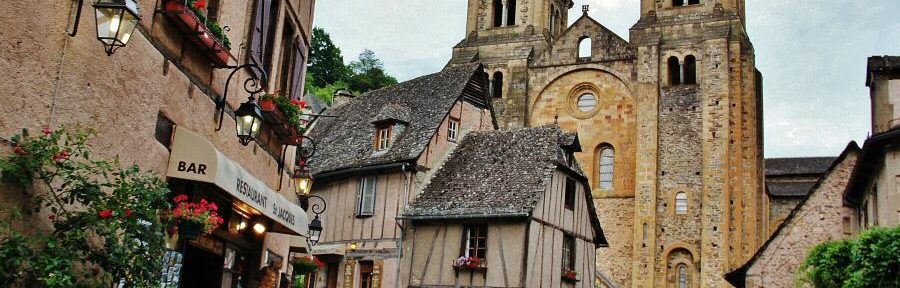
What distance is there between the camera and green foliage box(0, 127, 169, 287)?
6.50 m

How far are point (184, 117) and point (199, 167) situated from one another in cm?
61

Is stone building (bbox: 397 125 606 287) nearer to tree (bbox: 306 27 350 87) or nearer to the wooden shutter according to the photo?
the wooden shutter

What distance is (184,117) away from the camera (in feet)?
31.3

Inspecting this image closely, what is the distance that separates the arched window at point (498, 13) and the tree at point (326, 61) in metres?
34.4

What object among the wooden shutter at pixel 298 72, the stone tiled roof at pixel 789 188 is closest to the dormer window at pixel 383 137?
the wooden shutter at pixel 298 72

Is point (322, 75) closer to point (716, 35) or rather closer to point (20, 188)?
point (716, 35)

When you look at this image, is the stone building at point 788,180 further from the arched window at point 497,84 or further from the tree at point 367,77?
the tree at point 367,77

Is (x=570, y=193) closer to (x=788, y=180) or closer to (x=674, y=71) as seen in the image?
(x=674, y=71)

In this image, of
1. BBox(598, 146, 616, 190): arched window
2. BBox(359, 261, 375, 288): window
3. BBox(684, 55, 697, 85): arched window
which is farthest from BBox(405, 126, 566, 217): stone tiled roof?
BBox(684, 55, 697, 85): arched window

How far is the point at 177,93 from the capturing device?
30.6ft

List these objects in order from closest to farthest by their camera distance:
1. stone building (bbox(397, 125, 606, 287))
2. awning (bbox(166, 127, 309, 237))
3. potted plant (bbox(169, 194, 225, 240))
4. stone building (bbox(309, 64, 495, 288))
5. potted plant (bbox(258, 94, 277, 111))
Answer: potted plant (bbox(169, 194, 225, 240)) < awning (bbox(166, 127, 309, 237)) < potted plant (bbox(258, 94, 277, 111)) < stone building (bbox(397, 125, 606, 287)) < stone building (bbox(309, 64, 495, 288))

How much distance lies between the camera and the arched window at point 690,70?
123 feet

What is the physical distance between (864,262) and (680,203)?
22.9 m

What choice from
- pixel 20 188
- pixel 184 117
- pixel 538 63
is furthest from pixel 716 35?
pixel 20 188
